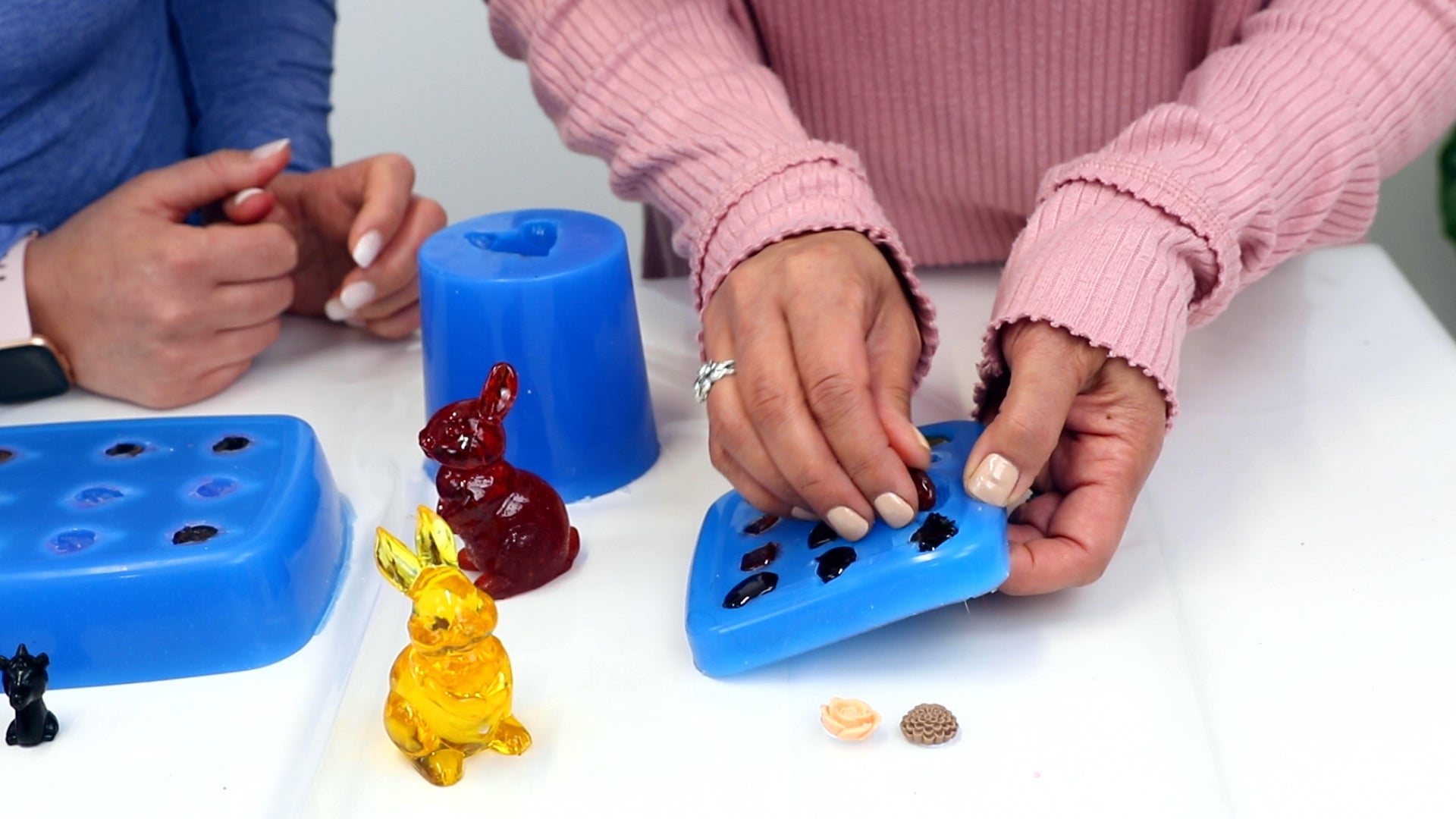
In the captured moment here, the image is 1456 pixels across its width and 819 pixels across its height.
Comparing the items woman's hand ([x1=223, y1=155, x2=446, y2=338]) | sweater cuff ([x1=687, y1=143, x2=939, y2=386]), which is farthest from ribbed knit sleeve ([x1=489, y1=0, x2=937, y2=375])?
woman's hand ([x1=223, y1=155, x2=446, y2=338])

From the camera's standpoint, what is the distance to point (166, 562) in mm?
537

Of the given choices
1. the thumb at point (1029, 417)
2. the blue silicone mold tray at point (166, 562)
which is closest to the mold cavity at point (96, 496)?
the blue silicone mold tray at point (166, 562)

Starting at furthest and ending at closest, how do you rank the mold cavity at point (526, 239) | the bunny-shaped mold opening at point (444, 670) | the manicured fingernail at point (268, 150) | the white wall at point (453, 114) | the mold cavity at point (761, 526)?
the white wall at point (453, 114) → the manicured fingernail at point (268, 150) → the mold cavity at point (526, 239) → the mold cavity at point (761, 526) → the bunny-shaped mold opening at point (444, 670)

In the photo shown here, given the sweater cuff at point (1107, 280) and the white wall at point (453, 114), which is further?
the white wall at point (453, 114)

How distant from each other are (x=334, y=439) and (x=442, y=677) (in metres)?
0.28

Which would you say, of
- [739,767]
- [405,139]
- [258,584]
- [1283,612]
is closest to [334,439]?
[258,584]

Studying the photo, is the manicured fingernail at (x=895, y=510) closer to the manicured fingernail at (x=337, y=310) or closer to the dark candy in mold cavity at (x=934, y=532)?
the dark candy in mold cavity at (x=934, y=532)

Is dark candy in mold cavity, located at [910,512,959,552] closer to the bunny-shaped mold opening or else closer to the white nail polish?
the bunny-shaped mold opening

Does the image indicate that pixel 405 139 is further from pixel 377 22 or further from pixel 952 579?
pixel 952 579

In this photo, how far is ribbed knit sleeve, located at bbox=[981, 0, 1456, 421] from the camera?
0.56 meters

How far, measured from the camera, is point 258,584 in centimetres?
54

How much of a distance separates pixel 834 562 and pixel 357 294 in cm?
38

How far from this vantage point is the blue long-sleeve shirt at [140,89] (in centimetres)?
77

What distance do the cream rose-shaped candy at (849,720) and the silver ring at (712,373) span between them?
0.15 metres
